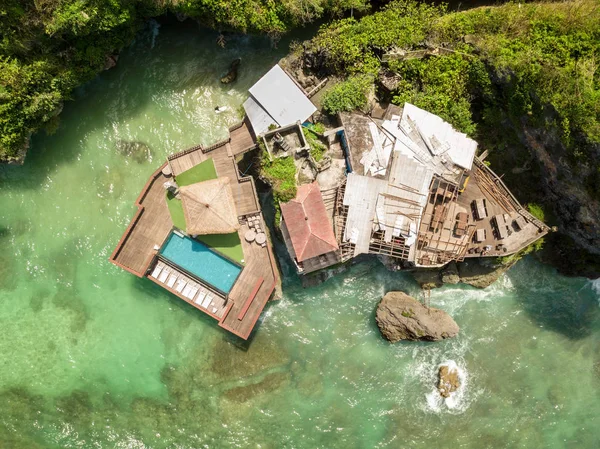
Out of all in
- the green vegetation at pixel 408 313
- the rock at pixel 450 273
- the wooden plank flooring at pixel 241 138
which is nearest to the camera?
the wooden plank flooring at pixel 241 138

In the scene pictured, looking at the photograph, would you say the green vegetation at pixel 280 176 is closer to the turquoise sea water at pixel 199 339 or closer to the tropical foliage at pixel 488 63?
the tropical foliage at pixel 488 63

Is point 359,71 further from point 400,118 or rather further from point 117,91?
point 117,91

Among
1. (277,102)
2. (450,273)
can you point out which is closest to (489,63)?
(277,102)

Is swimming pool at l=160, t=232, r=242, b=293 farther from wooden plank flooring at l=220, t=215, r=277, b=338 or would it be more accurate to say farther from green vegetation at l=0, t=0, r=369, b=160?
green vegetation at l=0, t=0, r=369, b=160

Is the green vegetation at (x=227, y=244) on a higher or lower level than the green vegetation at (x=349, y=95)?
lower

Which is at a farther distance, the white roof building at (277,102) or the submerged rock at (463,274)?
the submerged rock at (463,274)

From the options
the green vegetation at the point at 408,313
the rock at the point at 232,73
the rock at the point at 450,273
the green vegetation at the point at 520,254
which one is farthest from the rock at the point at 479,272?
the rock at the point at 232,73

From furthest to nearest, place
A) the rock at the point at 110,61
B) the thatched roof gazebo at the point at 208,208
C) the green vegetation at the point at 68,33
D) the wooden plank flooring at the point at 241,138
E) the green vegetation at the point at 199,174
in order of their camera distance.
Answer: the rock at the point at 110,61, the wooden plank flooring at the point at 241,138, the green vegetation at the point at 199,174, the thatched roof gazebo at the point at 208,208, the green vegetation at the point at 68,33
